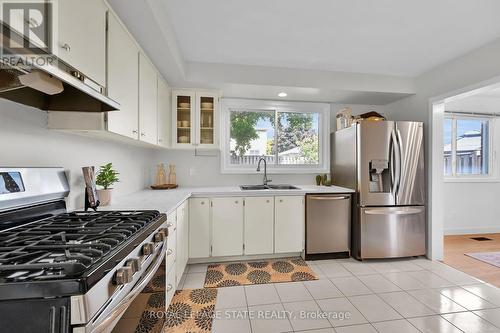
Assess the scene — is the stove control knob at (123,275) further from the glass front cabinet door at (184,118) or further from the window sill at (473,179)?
the window sill at (473,179)

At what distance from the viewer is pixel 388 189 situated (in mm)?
2795

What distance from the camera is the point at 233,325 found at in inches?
67.3

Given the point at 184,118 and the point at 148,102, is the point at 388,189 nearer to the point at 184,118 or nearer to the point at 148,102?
the point at 184,118

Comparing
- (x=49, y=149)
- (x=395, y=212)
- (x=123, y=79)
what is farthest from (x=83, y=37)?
(x=395, y=212)

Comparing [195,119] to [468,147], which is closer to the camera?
[195,119]

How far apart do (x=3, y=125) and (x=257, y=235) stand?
2.33m

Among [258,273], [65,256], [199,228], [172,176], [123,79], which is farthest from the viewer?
[172,176]

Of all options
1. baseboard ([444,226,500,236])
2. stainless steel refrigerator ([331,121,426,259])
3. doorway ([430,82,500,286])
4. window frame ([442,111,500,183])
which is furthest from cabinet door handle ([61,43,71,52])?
baseboard ([444,226,500,236])

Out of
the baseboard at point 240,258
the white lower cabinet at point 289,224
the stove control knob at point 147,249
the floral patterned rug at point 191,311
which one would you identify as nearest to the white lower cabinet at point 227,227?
the baseboard at point 240,258

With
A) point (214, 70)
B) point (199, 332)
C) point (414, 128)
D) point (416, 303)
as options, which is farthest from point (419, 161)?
point (199, 332)

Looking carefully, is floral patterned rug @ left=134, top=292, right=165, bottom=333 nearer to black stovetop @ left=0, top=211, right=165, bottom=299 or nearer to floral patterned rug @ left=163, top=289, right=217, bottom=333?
black stovetop @ left=0, top=211, right=165, bottom=299

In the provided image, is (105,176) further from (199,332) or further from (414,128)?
(414,128)

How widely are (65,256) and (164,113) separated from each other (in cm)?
214

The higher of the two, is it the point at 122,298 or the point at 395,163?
the point at 395,163
